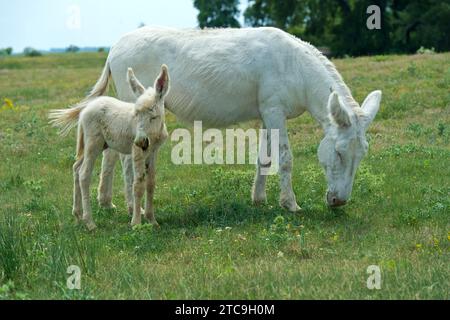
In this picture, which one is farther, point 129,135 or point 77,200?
point 77,200

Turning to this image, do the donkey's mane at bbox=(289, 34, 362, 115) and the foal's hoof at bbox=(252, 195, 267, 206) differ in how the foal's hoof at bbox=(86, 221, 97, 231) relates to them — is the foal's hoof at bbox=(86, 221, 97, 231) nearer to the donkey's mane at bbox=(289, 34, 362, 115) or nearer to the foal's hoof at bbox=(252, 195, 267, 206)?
the foal's hoof at bbox=(252, 195, 267, 206)

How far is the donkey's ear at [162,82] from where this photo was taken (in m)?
7.11

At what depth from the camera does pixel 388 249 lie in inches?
253

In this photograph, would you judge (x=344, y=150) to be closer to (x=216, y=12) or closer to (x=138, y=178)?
(x=138, y=178)

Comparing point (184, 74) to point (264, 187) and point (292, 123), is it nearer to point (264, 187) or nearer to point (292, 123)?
point (264, 187)

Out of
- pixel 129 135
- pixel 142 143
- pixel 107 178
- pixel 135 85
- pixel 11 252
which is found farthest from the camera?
pixel 107 178

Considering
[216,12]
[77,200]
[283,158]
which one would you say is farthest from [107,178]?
[216,12]

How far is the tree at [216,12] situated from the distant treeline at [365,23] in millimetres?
17037

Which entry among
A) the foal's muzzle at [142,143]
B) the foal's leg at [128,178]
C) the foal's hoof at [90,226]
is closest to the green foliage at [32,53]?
the foal's leg at [128,178]

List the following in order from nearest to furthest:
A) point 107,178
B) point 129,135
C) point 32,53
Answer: point 129,135 → point 107,178 → point 32,53

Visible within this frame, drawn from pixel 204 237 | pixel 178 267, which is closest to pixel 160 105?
pixel 204 237

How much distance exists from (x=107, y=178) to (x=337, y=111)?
3188 millimetres

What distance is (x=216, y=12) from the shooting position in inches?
2489

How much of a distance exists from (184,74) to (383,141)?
215 inches
